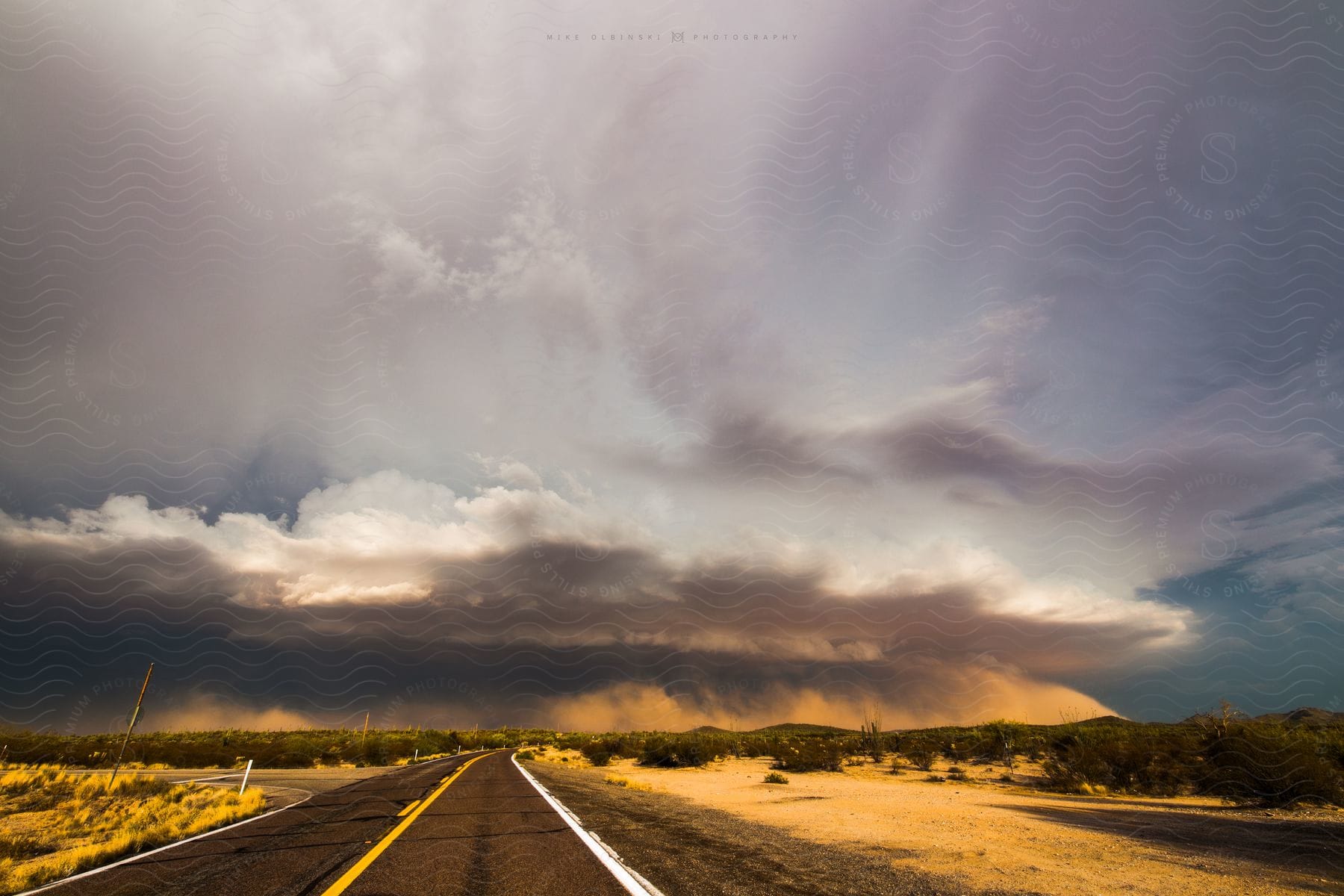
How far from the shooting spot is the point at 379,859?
23.7 feet

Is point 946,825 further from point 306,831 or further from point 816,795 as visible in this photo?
point 306,831

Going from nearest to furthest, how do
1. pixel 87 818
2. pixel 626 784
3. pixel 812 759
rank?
pixel 87 818 < pixel 626 784 < pixel 812 759

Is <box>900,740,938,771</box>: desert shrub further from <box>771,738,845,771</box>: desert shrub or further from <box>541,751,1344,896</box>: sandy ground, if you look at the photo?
<box>541,751,1344,896</box>: sandy ground

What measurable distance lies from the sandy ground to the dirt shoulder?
656 millimetres

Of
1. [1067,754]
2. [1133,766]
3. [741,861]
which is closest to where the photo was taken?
[741,861]

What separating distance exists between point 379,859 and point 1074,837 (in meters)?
12.9

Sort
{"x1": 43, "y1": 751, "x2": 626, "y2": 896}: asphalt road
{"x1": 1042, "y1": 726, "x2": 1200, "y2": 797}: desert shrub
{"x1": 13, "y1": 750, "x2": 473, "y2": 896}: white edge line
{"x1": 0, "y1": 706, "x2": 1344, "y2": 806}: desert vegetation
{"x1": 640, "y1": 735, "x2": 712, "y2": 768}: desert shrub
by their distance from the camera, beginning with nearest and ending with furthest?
1. {"x1": 43, "y1": 751, "x2": 626, "y2": 896}: asphalt road
2. {"x1": 13, "y1": 750, "x2": 473, "y2": 896}: white edge line
3. {"x1": 0, "y1": 706, "x2": 1344, "y2": 806}: desert vegetation
4. {"x1": 1042, "y1": 726, "x2": 1200, "y2": 797}: desert shrub
5. {"x1": 640, "y1": 735, "x2": 712, "y2": 768}: desert shrub

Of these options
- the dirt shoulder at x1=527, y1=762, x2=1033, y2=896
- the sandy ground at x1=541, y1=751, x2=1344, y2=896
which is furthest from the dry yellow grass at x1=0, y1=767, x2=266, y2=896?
the sandy ground at x1=541, y1=751, x2=1344, y2=896

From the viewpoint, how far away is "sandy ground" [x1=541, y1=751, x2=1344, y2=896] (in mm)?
8055

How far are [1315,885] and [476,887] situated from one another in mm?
11399

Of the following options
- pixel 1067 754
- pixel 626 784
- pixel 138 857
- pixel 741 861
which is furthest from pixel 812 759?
pixel 138 857

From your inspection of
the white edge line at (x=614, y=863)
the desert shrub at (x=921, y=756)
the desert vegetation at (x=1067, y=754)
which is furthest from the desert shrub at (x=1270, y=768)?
the white edge line at (x=614, y=863)

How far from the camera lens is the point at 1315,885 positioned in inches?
311

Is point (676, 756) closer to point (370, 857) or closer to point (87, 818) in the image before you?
point (87, 818)
